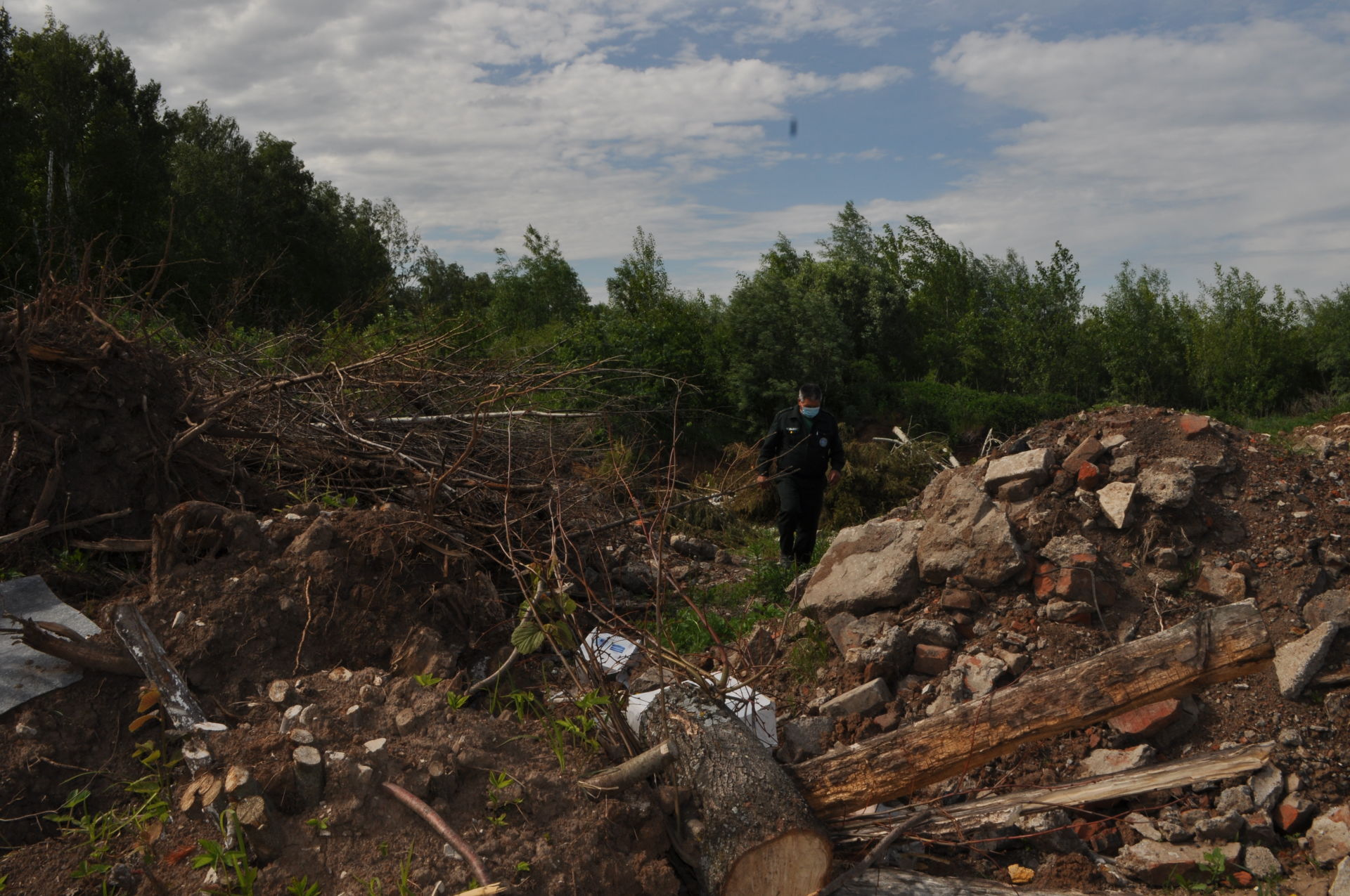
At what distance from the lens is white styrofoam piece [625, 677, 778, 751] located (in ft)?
11.5

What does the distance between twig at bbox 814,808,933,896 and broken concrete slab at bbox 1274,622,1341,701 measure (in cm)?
246

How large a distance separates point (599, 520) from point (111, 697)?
3266mm

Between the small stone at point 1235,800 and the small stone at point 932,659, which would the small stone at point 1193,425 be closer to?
the small stone at point 932,659

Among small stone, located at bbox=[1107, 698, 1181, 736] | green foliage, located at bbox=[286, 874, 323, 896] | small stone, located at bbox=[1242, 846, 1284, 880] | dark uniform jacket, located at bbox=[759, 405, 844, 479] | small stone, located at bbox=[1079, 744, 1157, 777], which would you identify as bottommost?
small stone, located at bbox=[1242, 846, 1284, 880]

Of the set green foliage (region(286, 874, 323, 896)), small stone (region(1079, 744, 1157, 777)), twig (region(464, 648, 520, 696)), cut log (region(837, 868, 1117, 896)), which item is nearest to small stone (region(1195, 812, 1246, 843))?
small stone (region(1079, 744, 1157, 777))

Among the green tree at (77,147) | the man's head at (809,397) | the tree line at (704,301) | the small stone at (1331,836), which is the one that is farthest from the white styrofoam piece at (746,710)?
the green tree at (77,147)

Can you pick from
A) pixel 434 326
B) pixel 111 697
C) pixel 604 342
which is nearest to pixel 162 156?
pixel 604 342

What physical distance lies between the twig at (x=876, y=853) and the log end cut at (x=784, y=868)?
0.05 m

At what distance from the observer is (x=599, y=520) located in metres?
6.36

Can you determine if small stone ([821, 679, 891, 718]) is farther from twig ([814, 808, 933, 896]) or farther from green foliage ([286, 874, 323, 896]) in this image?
green foliage ([286, 874, 323, 896])

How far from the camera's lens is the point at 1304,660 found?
4484 mm

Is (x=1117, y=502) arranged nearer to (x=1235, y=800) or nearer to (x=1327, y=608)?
(x=1327, y=608)

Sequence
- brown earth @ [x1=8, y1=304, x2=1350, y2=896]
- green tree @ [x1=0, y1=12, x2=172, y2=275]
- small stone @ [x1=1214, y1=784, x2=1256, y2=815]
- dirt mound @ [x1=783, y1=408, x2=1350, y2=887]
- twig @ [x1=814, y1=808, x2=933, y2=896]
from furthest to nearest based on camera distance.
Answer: green tree @ [x1=0, y1=12, x2=172, y2=275] < dirt mound @ [x1=783, y1=408, x2=1350, y2=887] < small stone @ [x1=1214, y1=784, x2=1256, y2=815] < twig @ [x1=814, y1=808, x2=933, y2=896] < brown earth @ [x1=8, y1=304, x2=1350, y2=896]

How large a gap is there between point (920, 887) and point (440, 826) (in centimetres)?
172
